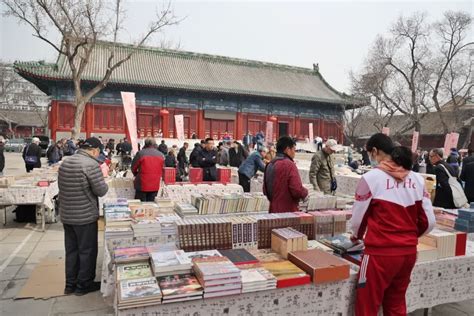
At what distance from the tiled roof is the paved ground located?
1611 cm

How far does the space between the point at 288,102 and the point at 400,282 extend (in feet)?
81.3

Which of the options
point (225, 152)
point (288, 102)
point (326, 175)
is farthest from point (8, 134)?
point (326, 175)

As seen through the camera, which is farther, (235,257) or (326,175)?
(326,175)

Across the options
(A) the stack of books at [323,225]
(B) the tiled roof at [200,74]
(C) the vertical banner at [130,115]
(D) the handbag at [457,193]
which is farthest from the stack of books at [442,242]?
(B) the tiled roof at [200,74]

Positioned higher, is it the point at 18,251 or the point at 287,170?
the point at 287,170

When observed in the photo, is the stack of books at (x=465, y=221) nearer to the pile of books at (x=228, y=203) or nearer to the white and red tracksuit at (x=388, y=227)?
the white and red tracksuit at (x=388, y=227)

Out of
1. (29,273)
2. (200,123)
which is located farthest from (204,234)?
(200,123)

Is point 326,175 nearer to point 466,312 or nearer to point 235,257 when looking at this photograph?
point 466,312

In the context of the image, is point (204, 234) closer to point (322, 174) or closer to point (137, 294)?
point (137, 294)

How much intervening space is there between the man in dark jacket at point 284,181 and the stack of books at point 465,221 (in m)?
1.53

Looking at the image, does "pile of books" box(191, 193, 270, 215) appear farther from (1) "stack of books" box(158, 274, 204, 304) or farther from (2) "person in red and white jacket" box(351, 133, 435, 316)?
(2) "person in red and white jacket" box(351, 133, 435, 316)

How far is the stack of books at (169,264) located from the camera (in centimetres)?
212

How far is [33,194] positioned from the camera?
5.79 metres

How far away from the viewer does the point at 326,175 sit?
16.4 ft
